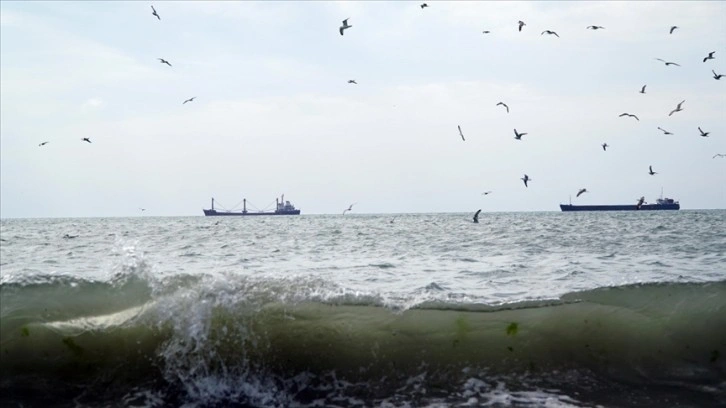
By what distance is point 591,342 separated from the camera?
27.7 feet

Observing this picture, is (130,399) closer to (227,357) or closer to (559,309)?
(227,357)

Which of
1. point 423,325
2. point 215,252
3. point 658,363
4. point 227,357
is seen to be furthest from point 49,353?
point 215,252

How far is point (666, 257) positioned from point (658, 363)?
33.2ft

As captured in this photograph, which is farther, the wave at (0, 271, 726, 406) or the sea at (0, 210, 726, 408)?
the wave at (0, 271, 726, 406)

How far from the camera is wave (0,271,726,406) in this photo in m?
7.46

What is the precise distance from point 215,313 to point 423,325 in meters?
2.40

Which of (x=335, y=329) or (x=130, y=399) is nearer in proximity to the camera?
(x=130, y=399)

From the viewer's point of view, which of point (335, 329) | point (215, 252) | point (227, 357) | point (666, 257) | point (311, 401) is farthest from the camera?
point (215, 252)

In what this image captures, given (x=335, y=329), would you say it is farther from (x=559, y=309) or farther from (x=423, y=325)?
(x=559, y=309)

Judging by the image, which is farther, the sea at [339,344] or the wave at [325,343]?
the wave at [325,343]

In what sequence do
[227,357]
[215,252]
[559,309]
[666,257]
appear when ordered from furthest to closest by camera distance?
[215,252], [666,257], [559,309], [227,357]

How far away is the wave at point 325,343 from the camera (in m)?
7.46

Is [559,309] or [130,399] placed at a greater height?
[559,309]

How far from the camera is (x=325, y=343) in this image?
8.23 meters
